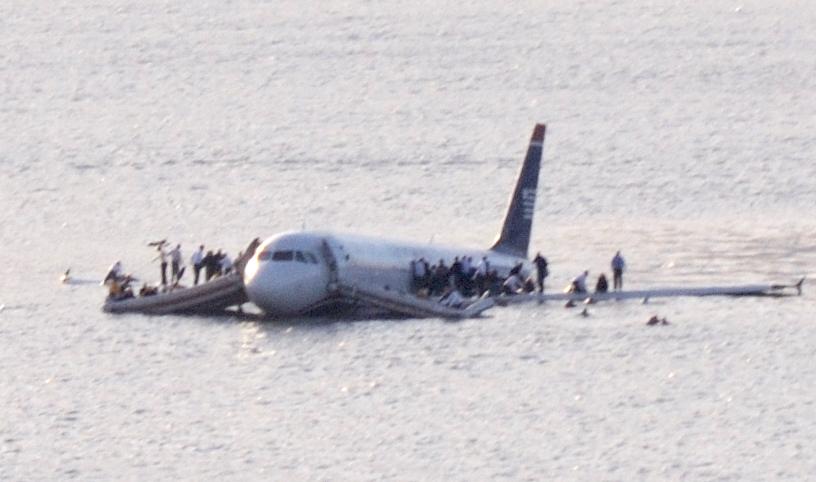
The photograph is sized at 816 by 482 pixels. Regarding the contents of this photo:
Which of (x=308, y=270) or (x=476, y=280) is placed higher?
(x=308, y=270)

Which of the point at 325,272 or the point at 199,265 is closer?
the point at 325,272

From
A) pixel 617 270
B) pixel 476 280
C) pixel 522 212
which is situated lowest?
pixel 476 280

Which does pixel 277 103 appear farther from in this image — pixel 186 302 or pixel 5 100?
pixel 186 302

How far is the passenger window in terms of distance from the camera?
227ft

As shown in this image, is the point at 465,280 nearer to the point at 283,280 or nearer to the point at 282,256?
the point at 282,256

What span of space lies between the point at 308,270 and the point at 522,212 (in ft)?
49.6

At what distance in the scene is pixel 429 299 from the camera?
71938 mm

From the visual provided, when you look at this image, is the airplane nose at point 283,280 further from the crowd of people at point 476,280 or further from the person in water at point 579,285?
the person in water at point 579,285

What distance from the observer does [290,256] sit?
69188mm

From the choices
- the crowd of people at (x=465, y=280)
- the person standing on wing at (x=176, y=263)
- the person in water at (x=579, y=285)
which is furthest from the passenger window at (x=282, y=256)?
the person in water at (x=579, y=285)

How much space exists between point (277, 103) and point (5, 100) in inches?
796

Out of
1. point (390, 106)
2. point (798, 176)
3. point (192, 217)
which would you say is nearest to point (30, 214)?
point (192, 217)

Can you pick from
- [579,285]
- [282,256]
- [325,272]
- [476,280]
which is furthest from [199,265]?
[579,285]

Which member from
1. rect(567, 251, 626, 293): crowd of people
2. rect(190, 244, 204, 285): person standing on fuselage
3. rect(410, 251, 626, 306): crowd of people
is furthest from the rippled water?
rect(190, 244, 204, 285): person standing on fuselage
